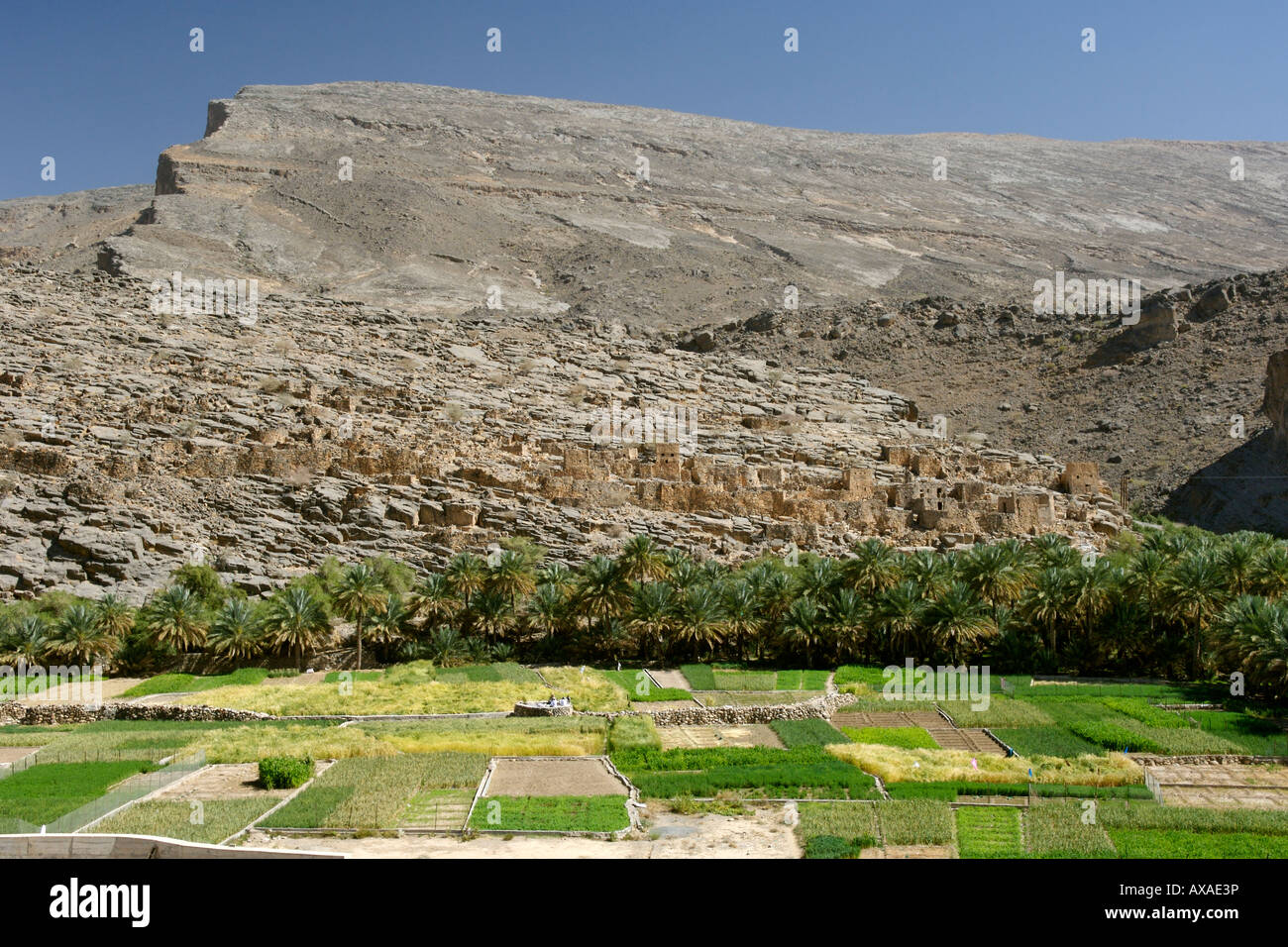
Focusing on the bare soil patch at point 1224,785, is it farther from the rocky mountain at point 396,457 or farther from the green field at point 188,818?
the rocky mountain at point 396,457

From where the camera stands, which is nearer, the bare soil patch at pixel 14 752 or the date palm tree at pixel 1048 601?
the bare soil patch at pixel 14 752

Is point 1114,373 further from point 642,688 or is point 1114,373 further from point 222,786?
point 222,786

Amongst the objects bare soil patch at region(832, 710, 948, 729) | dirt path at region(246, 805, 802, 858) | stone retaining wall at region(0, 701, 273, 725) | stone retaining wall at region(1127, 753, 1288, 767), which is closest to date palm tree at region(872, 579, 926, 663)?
bare soil patch at region(832, 710, 948, 729)

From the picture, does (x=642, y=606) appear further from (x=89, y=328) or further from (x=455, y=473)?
(x=89, y=328)

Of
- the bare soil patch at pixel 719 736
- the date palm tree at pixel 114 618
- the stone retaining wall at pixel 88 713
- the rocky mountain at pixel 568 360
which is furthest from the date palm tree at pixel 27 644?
the bare soil patch at pixel 719 736

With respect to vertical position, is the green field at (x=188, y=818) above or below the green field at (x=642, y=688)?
above

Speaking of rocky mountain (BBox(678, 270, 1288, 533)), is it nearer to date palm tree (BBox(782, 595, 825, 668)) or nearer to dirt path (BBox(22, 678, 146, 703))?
date palm tree (BBox(782, 595, 825, 668))
